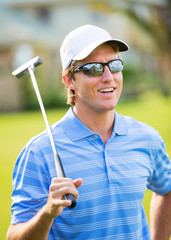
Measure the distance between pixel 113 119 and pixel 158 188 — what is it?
2.05ft

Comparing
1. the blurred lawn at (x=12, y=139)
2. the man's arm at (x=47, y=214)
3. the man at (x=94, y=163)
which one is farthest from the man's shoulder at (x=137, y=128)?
the blurred lawn at (x=12, y=139)

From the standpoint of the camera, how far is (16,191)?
286 centimetres

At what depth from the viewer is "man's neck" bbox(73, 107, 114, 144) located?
10.6 ft

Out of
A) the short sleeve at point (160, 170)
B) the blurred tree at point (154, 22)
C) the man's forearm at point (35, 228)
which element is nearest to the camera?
the man's forearm at point (35, 228)

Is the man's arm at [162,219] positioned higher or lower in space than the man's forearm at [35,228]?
lower

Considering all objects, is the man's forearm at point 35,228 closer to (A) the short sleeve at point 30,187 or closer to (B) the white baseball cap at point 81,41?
(A) the short sleeve at point 30,187

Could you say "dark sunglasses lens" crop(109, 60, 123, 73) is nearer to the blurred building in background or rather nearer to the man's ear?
the man's ear

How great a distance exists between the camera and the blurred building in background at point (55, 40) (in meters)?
24.3

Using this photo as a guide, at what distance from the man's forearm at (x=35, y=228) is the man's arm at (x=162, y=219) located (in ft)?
3.72

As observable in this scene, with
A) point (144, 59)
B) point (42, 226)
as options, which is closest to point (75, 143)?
point (42, 226)

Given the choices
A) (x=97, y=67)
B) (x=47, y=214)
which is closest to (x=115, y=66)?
(x=97, y=67)

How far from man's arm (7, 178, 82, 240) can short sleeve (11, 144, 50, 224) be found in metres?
0.07

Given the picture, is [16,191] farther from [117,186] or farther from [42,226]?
[117,186]

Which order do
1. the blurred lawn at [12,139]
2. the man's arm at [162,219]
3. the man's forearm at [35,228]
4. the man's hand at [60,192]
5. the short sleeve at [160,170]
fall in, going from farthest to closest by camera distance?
the blurred lawn at [12,139], the man's arm at [162,219], the short sleeve at [160,170], the man's forearm at [35,228], the man's hand at [60,192]
